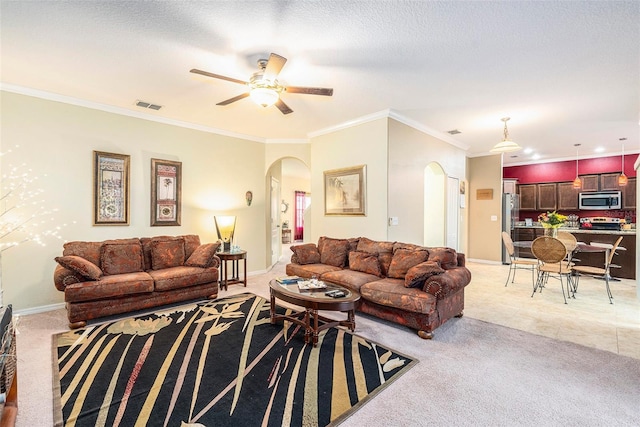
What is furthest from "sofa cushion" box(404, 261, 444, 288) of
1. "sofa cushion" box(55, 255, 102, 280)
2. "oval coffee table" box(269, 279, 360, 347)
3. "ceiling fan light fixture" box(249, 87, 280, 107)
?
"sofa cushion" box(55, 255, 102, 280)

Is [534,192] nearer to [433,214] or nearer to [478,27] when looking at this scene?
[433,214]

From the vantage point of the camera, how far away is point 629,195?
7.45 metres

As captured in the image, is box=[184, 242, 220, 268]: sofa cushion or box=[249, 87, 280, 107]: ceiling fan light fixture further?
box=[184, 242, 220, 268]: sofa cushion

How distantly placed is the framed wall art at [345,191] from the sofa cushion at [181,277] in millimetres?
2281

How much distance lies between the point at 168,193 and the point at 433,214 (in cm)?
520

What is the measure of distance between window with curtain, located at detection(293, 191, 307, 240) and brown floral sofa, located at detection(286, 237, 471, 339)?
7.86 metres

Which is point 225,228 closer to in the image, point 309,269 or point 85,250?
point 309,269

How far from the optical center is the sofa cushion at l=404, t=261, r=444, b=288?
10.8ft

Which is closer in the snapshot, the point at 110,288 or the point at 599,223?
the point at 110,288

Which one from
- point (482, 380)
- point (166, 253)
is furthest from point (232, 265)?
point (482, 380)

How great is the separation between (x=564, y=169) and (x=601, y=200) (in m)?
1.16

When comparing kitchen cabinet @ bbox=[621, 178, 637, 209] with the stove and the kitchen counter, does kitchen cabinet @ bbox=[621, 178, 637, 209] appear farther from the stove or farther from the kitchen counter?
the kitchen counter

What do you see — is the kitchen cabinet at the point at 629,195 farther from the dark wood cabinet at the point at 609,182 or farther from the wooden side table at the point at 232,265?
the wooden side table at the point at 232,265

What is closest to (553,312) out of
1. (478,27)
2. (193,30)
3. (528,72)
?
(528,72)
